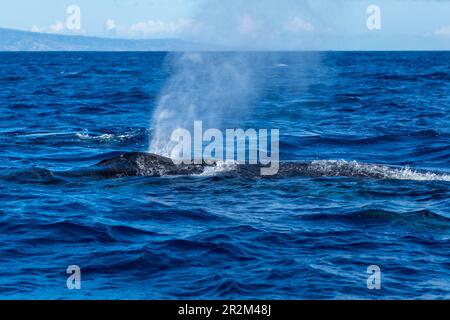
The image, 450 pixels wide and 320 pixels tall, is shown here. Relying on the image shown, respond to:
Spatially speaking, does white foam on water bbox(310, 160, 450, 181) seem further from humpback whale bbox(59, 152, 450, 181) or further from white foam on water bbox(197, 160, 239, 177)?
white foam on water bbox(197, 160, 239, 177)

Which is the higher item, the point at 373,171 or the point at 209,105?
the point at 209,105

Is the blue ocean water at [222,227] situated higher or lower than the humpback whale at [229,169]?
lower

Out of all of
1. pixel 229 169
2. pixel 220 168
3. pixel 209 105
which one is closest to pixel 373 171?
pixel 229 169

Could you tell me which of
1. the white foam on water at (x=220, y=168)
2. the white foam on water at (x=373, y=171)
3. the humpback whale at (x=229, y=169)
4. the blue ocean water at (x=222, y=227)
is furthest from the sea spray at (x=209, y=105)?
the white foam on water at (x=373, y=171)

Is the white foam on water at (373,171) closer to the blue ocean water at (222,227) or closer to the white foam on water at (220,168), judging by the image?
the blue ocean water at (222,227)

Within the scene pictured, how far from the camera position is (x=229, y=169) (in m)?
22.5

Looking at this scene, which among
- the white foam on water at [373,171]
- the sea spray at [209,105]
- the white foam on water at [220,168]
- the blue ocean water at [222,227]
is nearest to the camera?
the blue ocean water at [222,227]

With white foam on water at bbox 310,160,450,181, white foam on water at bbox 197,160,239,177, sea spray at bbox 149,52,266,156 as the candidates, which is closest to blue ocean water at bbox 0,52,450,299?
white foam on water at bbox 310,160,450,181

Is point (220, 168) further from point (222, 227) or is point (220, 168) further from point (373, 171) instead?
point (222, 227)

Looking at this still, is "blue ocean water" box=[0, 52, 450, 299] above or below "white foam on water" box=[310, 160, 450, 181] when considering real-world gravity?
below

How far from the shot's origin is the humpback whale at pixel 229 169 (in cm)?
2197

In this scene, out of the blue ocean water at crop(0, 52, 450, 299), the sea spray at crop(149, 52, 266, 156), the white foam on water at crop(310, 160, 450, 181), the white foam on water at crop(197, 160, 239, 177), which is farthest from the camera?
the sea spray at crop(149, 52, 266, 156)

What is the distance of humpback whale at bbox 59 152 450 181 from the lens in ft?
72.1

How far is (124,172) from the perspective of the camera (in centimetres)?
2202
